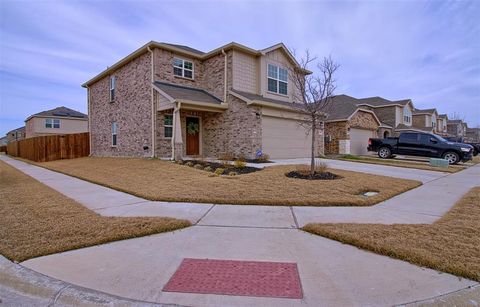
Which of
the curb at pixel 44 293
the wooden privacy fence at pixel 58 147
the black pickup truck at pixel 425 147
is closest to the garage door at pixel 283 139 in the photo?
the black pickup truck at pixel 425 147

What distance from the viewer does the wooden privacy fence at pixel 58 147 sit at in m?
20.9

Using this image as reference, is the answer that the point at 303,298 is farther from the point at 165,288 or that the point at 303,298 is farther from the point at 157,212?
the point at 157,212

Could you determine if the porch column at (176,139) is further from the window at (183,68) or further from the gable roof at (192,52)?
the gable roof at (192,52)

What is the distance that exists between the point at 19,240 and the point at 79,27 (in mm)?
13465

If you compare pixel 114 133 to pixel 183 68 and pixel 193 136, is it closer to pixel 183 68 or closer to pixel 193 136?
pixel 193 136

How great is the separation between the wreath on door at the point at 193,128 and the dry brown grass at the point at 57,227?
34.4 ft

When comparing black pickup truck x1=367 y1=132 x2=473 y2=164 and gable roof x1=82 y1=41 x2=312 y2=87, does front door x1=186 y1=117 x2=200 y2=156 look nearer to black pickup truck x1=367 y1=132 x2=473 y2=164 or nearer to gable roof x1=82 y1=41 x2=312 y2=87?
gable roof x1=82 y1=41 x2=312 y2=87

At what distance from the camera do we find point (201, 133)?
17234 mm

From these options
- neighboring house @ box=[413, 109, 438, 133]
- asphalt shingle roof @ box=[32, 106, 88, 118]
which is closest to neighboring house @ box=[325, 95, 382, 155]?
neighboring house @ box=[413, 109, 438, 133]

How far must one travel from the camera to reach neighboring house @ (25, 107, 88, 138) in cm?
3740

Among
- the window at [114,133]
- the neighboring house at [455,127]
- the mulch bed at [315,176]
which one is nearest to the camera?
the mulch bed at [315,176]

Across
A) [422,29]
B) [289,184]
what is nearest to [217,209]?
[289,184]

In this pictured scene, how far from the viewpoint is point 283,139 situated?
1642 centimetres

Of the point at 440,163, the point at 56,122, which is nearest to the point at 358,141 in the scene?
the point at 440,163
